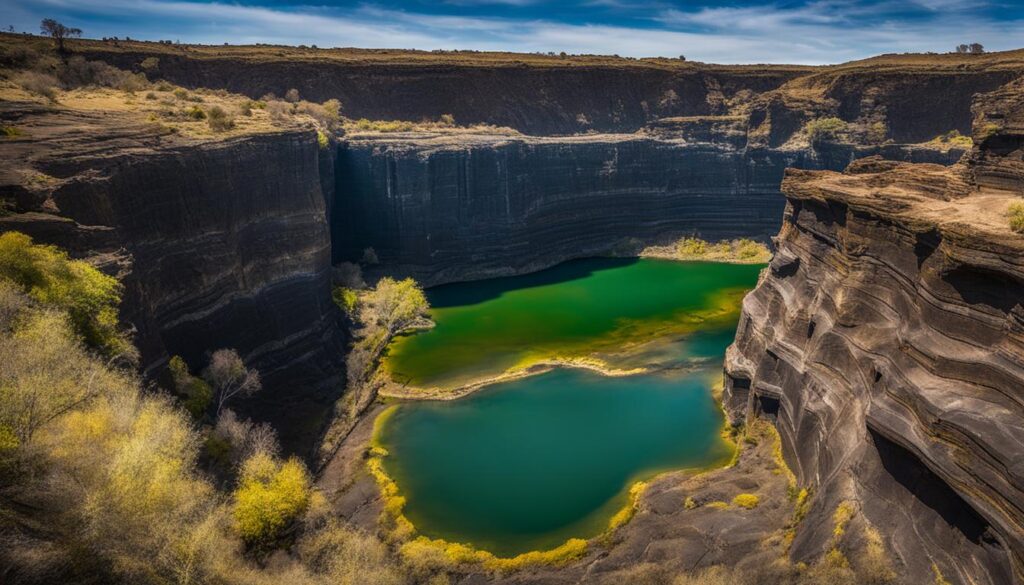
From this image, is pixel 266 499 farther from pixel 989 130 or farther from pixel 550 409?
pixel 989 130

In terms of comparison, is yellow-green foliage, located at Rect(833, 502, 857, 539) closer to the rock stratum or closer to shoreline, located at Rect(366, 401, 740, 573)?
the rock stratum

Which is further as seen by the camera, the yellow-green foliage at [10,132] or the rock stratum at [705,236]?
the yellow-green foliage at [10,132]

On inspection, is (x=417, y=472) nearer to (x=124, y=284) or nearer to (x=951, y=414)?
(x=124, y=284)

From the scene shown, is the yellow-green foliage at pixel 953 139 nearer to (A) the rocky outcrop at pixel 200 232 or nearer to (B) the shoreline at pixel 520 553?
(B) the shoreline at pixel 520 553

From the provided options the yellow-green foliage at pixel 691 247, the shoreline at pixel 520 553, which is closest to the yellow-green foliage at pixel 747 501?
the shoreline at pixel 520 553

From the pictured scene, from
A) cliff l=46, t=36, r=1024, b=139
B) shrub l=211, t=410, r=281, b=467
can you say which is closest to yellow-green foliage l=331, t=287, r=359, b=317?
shrub l=211, t=410, r=281, b=467

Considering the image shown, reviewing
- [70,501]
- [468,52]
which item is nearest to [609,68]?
[468,52]
